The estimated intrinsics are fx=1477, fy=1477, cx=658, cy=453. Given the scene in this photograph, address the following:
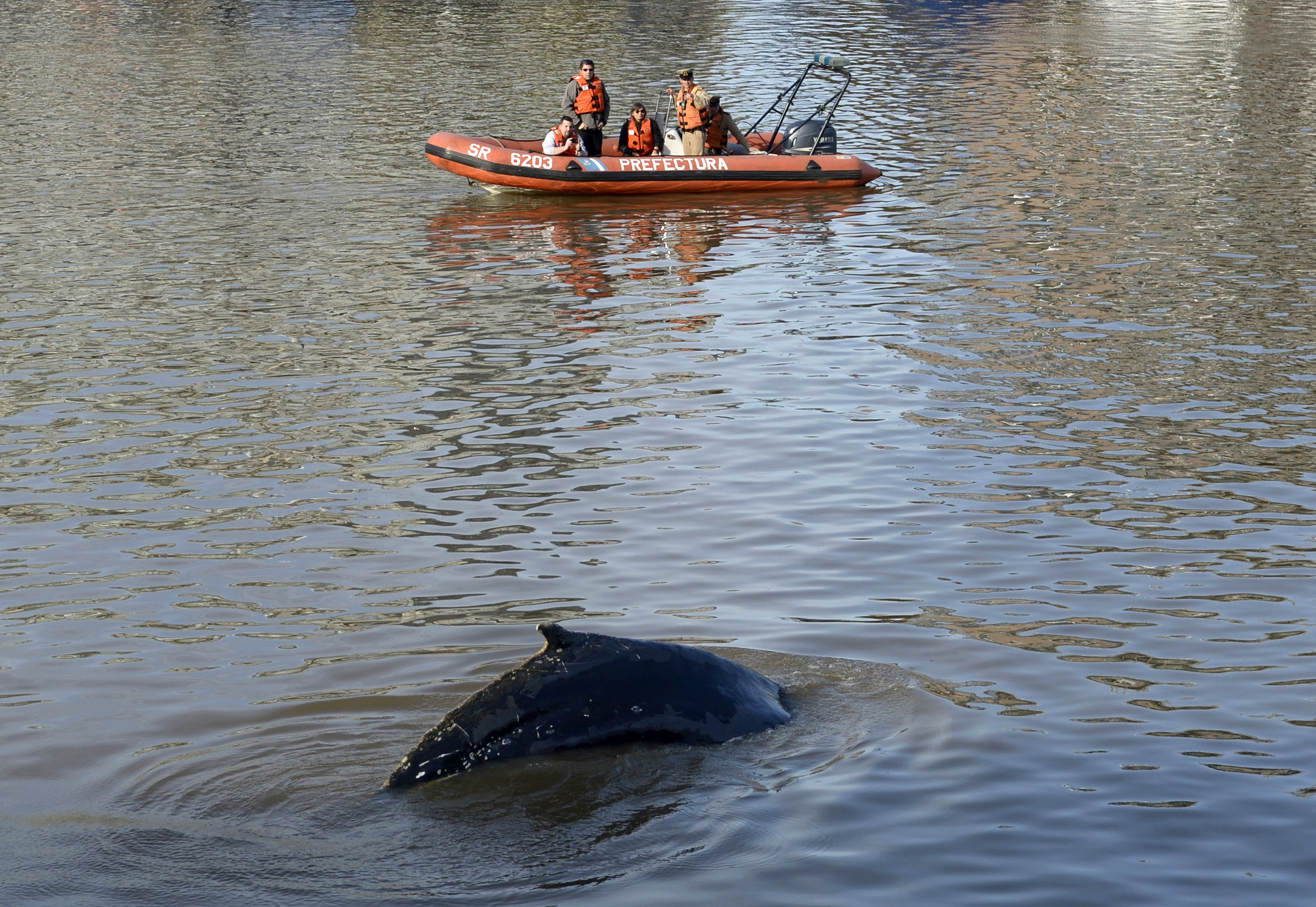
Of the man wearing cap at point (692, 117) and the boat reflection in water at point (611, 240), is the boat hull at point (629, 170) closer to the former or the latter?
the boat reflection in water at point (611, 240)

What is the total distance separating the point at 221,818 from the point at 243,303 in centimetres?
964

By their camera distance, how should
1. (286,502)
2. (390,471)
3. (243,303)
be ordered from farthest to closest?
(243,303), (390,471), (286,502)

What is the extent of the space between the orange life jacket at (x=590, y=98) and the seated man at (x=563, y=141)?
66 cm

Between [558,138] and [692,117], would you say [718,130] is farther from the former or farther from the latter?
[558,138]

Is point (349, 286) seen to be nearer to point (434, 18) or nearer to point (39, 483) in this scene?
point (39, 483)

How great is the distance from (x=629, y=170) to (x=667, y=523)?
40.5 ft

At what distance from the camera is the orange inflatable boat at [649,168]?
66.2ft

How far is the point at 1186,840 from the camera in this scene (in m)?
5.27

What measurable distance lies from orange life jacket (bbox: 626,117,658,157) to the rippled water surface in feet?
3.48

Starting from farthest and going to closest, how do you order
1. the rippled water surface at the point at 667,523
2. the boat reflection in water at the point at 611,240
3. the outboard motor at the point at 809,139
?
the outboard motor at the point at 809,139 → the boat reflection in water at the point at 611,240 → the rippled water surface at the point at 667,523

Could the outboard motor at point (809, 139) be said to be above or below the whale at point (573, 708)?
above

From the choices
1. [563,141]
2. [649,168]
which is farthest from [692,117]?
[563,141]

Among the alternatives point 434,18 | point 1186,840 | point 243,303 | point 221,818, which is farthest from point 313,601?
point 434,18

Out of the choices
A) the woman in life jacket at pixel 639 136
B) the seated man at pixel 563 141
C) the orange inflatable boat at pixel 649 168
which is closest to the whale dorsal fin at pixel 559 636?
the orange inflatable boat at pixel 649 168
